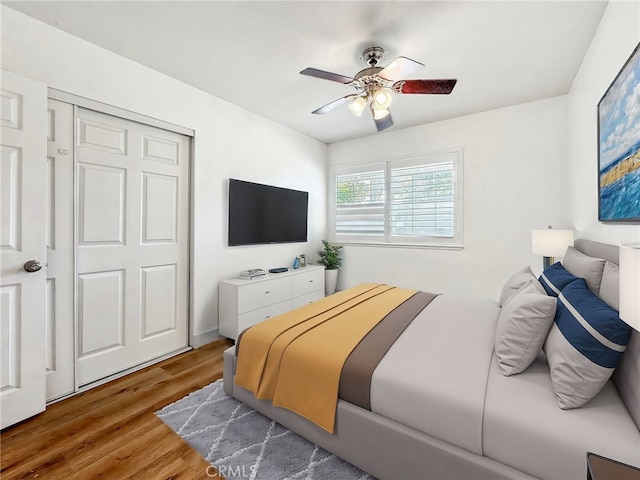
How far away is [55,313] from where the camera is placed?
204cm

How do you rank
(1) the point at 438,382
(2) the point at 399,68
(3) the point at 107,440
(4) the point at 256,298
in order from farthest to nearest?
(4) the point at 256,298
(2) the point at 399,68
(3) the point at 107,440
(1) the point at 438,382

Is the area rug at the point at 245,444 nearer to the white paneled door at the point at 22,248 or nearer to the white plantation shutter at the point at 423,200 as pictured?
the white paneled door at the point at 22,248

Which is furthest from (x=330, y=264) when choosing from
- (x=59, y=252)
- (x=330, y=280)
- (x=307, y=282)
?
(x=59, y=252)

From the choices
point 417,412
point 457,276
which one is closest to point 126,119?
point 417,412

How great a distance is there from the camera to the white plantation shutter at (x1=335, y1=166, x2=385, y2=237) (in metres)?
4.32

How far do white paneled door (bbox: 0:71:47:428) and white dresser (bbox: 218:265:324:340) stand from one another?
1428 millimetres

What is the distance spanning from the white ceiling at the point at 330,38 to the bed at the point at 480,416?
1.65 metres

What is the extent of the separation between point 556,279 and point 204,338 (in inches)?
A: 122

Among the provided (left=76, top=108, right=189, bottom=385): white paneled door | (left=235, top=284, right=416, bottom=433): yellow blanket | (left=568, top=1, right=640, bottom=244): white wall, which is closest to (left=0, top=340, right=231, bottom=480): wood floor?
(left=76, top=108, right=189, bottom=385): white paneled door

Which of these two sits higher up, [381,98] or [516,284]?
[381,98]

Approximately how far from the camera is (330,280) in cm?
443

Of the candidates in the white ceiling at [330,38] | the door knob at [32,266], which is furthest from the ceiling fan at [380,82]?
the door knob at [32,266]

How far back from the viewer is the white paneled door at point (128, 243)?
221 centimetres

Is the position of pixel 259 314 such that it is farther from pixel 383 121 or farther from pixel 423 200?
pixel 423 200
